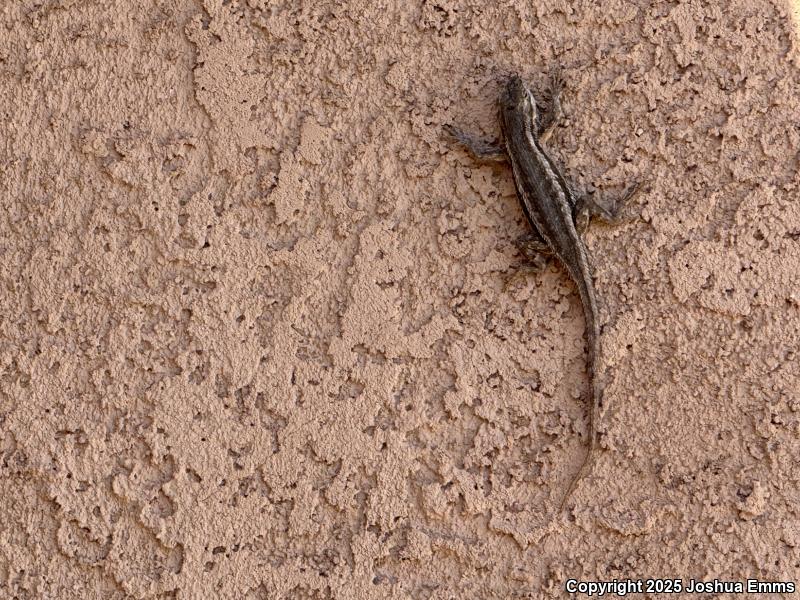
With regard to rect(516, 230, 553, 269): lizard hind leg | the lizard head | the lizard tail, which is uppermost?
the lizard head

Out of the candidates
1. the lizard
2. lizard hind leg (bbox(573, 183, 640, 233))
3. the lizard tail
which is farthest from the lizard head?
the lizard tail

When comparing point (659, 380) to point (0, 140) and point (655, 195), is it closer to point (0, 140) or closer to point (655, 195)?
point (655, 195)

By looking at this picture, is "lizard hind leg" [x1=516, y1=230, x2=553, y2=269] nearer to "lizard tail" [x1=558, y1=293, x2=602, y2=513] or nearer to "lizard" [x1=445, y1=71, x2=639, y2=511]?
"lizard" [x1=445, y1=71, x2=639, y2=511]

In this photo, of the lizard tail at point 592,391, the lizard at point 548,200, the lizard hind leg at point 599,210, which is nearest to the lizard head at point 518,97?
the lizard at point 548,200

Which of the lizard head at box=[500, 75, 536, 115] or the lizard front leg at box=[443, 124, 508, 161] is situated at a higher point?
the lizard head at box=[500, 75, 536, 115]

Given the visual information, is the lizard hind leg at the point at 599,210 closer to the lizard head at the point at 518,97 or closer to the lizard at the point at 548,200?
the lizard at the point at 548,200

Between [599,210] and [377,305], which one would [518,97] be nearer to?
[599,210]

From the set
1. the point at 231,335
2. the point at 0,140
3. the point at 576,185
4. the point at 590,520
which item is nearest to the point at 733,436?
the point at 590,520
